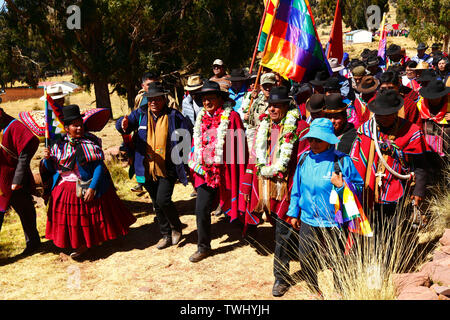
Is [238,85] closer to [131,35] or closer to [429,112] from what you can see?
[429,112]

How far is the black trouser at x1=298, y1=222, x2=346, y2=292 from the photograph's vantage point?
3869mm

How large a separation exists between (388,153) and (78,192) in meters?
3.78

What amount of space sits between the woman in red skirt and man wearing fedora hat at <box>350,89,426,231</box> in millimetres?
3279

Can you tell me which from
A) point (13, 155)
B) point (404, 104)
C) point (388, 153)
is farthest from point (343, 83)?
point (13, 155)

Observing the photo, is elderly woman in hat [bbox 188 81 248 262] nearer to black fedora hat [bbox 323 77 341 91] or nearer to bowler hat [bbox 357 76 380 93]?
black fedora hat [bbox 323 77 341 91]

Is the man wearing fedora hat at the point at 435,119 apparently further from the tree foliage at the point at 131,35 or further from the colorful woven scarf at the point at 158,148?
the tree foliage at the point at 131,35

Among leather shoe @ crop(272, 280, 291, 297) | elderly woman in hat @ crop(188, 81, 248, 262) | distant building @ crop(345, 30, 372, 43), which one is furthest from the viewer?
distant building @ crop(345, 30, 372, 43)

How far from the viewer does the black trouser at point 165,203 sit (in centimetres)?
570

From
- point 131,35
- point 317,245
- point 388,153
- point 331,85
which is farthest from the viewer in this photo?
point 131,35

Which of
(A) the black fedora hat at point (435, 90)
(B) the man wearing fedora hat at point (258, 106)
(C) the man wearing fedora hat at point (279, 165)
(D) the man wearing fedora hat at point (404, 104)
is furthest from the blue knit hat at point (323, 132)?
(A) the black fedora hat at point (435, 90)

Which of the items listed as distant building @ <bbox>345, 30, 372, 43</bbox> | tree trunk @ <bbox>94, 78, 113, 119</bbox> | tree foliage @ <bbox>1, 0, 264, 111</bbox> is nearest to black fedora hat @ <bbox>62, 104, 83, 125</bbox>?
tree foliage @ <bbox>1, 0, 264, 111</bbox>

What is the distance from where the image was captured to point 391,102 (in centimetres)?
408

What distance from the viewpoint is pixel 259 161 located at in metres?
4.77

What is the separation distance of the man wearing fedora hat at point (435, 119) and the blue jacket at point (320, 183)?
103 inches
